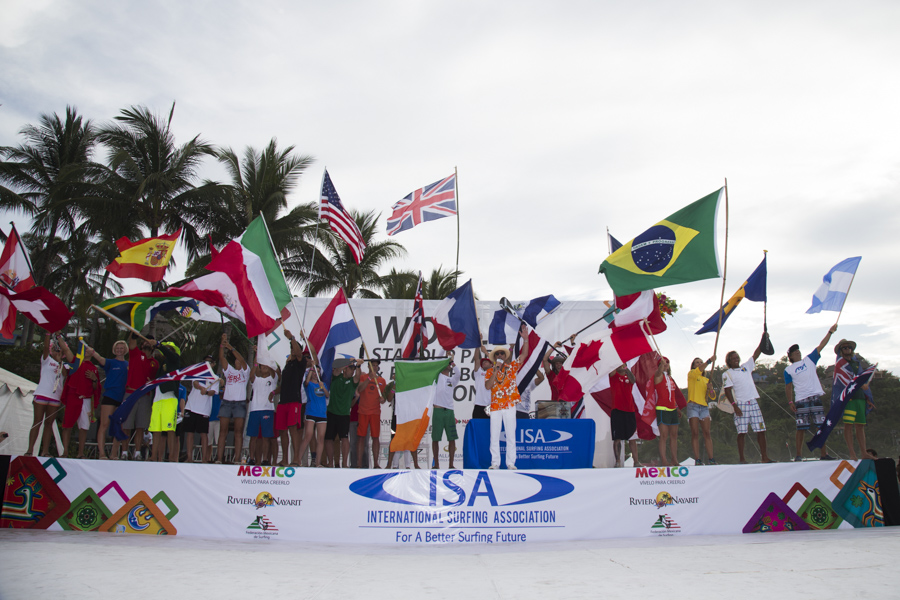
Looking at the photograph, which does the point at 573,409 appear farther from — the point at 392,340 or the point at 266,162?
the point at 266,162

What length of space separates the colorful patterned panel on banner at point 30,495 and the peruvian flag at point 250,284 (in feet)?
11.0

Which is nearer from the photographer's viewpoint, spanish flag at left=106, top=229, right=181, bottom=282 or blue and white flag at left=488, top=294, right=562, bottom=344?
spanish flag at left=106, top=229, right=181, bottom=282

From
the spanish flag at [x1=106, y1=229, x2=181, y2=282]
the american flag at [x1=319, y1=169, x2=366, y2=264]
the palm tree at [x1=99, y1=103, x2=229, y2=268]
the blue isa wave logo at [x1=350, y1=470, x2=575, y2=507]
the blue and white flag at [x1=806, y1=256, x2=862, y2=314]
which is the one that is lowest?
the blue isa wave logo at [x1=350, y1=470, x2=575, y2=507]

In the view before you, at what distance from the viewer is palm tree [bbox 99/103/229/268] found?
1897 cm

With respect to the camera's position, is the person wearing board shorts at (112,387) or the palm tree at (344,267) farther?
the palm tree at (344,267)

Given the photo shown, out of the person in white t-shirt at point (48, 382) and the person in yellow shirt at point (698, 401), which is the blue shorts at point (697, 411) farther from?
the person in white t-shirt at point (48, 382)

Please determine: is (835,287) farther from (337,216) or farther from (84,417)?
(84,417)

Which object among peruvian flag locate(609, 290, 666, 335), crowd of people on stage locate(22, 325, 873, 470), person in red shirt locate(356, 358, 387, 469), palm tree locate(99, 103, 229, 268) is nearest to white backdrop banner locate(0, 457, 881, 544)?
crowd of people on stage locate(22, 325, 873, 470)

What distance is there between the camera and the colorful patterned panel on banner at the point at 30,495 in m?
8.02

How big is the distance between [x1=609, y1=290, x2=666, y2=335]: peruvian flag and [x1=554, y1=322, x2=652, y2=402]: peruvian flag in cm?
12

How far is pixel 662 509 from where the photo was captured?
8.02m

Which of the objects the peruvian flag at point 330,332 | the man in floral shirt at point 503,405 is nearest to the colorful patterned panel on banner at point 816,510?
the man in floral shirt at point 503,405

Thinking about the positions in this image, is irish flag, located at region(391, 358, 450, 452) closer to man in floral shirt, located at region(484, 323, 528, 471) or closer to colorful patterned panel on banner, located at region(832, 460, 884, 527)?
man in floral shirt, located at region(484, 323, 528, 471)

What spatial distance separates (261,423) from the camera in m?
9.25
